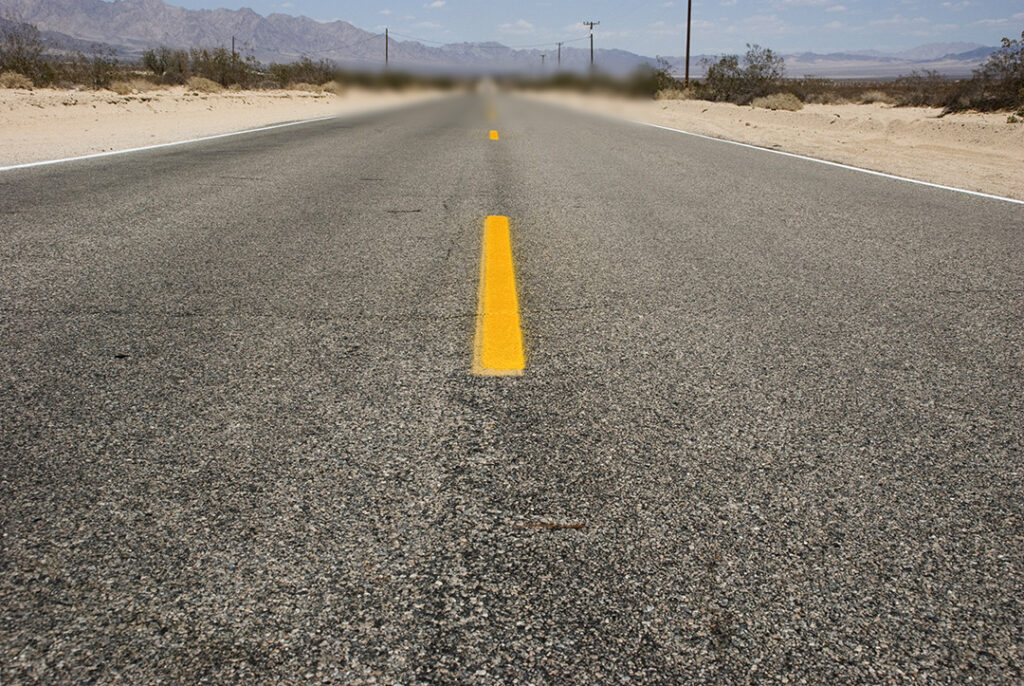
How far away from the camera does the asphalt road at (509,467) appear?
1329 millimetres

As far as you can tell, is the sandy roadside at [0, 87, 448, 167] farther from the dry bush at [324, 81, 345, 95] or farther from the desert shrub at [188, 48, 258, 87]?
the dry bush at [324, 81, 345, 95]

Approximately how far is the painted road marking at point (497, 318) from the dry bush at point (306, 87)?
46.7 m

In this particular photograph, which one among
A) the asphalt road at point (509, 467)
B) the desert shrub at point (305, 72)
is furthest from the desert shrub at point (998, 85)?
the desert shrub at point (305, 72)

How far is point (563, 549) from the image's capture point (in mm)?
1573

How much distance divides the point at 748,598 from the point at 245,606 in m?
0.96

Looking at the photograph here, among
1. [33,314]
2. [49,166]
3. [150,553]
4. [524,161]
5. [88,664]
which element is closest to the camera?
[88,664]

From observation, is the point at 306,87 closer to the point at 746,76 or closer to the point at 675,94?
the point at 675,94

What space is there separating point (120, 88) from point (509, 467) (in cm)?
3101

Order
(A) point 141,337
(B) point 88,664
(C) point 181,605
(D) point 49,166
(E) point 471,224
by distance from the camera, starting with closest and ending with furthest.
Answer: (B) point 88,664, (C) point 181,605, (A) point 141,337, (E) point 471,224, (D) point 49,166

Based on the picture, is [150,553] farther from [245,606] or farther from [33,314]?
[33,314]

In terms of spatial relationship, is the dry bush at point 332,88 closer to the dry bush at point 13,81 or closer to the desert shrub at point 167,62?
the desert shrub at point 167,62

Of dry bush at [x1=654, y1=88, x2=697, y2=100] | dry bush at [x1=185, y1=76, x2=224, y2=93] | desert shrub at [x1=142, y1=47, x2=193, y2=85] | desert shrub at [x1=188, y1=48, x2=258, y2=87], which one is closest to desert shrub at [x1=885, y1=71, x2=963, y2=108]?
dry bush at [x1=654, y1=88, x2=697, y2=100]

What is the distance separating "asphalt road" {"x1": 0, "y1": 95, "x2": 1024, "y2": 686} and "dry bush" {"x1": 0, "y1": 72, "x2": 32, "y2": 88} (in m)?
25.6

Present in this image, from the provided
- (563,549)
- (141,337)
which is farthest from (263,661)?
(141,337)
